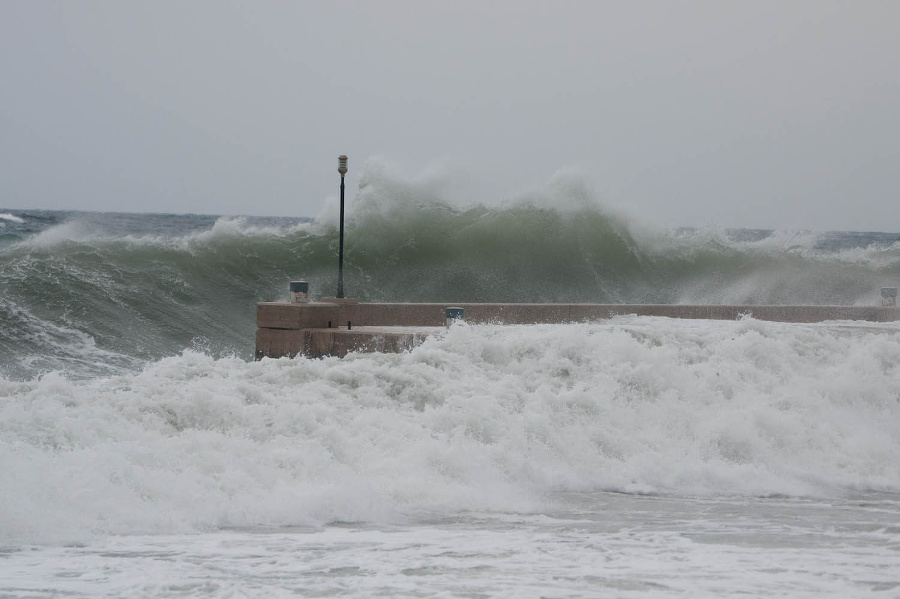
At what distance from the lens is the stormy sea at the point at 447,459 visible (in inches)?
222

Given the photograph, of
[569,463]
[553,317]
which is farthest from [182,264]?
[569,463]

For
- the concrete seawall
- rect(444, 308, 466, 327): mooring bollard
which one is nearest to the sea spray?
the concrete seawall

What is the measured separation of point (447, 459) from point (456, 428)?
0.64 metres

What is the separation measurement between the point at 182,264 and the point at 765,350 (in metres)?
10.7

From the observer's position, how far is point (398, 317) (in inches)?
484

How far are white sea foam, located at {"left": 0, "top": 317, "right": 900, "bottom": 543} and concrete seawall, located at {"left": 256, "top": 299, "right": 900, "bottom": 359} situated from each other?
1.81 ft

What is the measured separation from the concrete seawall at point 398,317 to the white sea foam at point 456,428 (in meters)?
0.55

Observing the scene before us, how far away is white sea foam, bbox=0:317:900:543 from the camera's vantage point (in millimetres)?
6812

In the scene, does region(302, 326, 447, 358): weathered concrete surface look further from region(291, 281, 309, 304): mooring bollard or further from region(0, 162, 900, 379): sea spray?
region(0, 162, 900, 379): sea spray

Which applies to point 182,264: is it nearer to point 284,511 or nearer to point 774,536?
point 284,511

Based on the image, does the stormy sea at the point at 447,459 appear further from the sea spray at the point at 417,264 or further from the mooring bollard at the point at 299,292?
the mooring bollard at the point at 299,292

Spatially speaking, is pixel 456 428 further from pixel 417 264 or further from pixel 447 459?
pixel 417 264

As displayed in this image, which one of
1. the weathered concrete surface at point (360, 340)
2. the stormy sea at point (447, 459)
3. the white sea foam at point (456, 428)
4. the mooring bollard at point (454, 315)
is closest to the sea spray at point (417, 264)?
the stormy sea at point (447, 459)

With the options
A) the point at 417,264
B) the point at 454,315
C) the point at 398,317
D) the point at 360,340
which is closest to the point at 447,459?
the point at 360,340
